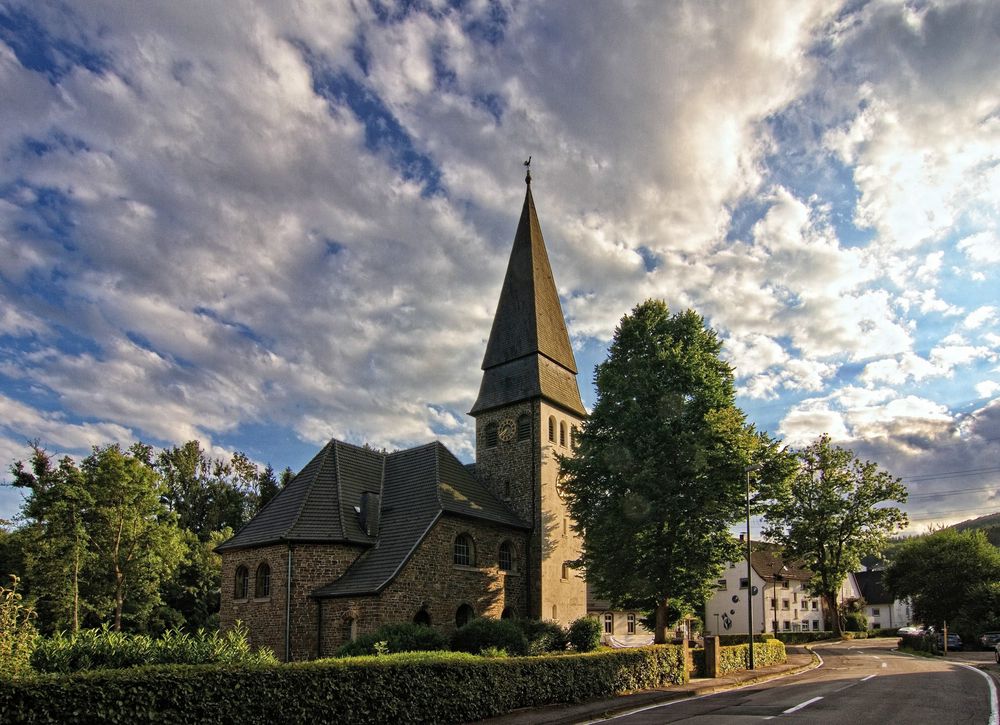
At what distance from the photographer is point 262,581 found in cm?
2711

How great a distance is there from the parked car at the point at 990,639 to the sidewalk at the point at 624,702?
72.2 ft

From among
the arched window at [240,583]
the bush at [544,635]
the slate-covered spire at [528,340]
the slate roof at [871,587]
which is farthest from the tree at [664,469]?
the slate roof at [871,587]

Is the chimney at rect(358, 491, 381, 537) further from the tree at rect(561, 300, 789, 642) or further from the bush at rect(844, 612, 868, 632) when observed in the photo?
the bush at rect(844, 612, 868, 632)

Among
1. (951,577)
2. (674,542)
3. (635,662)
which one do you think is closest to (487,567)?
(674,542)

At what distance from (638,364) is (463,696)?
1733 cm

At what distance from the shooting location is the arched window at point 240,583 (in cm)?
2805

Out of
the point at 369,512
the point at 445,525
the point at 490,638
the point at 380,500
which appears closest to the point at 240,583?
the point at 369,512

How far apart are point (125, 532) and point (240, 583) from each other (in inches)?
572

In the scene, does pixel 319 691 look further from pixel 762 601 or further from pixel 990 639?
pixel 762 601

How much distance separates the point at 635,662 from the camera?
64.8 ft

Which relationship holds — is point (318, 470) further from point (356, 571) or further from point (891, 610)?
point (891, 610)

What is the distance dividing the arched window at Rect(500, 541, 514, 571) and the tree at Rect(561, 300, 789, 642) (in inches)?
168

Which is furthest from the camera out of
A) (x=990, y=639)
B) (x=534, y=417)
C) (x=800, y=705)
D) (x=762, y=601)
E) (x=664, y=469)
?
(x=762, y=601)

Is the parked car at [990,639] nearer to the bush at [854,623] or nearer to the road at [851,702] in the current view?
the road at [851,702]
